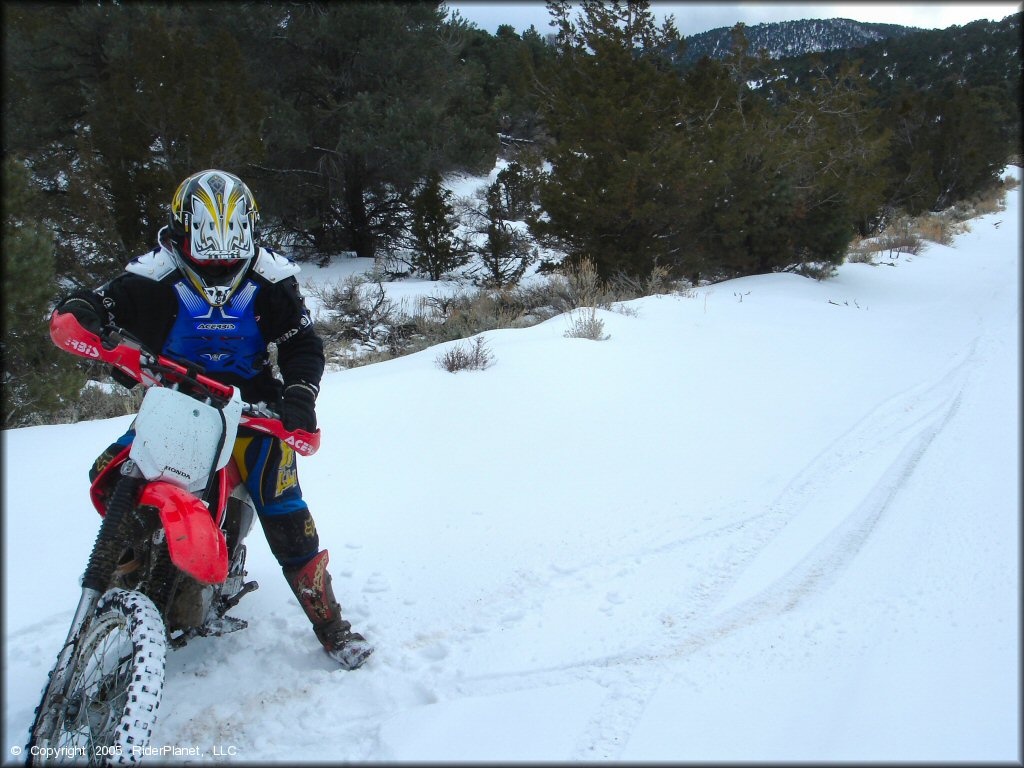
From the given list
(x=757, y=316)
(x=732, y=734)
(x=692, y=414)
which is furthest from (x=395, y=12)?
(x=732, y=734)

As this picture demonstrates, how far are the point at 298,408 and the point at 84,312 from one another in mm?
746

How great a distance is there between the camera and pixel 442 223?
14.0 m

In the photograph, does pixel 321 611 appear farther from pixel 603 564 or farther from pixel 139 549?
pixel 603 564

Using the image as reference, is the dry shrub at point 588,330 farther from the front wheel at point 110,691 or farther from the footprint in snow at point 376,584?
the front wheel at point 110,691

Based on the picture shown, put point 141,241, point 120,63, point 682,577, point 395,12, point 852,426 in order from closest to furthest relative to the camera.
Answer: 1. point 682,577
2. point 852,426
3. point 141,241
4. point 120,63
5. point 395,12

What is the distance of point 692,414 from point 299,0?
13476 mm

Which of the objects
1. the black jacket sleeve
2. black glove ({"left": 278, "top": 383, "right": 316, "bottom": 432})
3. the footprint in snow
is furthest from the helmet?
the footprint in snow

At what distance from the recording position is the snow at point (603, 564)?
7.04 feet

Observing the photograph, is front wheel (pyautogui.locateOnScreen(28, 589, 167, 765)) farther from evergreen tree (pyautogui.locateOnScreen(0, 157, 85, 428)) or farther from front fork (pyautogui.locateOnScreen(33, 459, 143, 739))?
evergreen tree (pyautogui.locateOnScreen(0, 157, 85, 428))

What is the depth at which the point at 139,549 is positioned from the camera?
2.17 metres

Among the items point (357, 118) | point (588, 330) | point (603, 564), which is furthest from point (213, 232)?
point (357, 118)

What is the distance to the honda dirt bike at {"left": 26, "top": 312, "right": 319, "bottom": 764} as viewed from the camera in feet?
6.14

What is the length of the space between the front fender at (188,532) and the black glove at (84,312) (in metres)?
0.55

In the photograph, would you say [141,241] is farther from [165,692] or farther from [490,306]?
[165,692]
